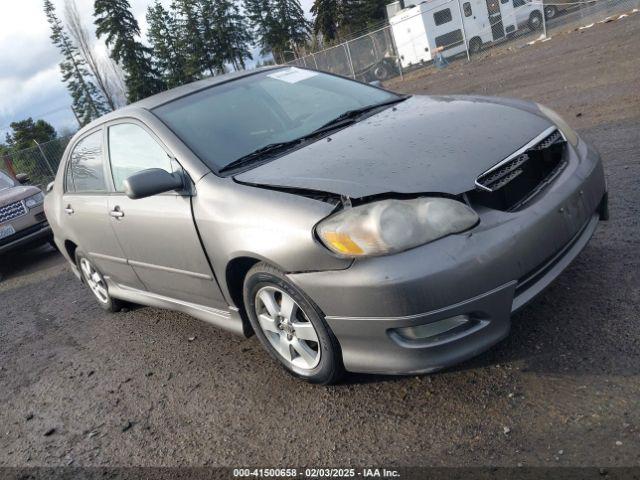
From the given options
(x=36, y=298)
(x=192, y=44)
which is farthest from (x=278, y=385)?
(x=192, y=44)

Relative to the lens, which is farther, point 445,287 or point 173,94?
point 173,94

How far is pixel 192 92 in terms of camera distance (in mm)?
3854

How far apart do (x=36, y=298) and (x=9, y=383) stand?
245cm

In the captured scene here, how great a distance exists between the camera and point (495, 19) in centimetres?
2361

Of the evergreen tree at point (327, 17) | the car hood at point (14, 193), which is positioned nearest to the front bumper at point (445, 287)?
the car hood at point (14, 193)

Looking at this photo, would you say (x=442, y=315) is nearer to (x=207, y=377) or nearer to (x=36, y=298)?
(x=207, y=377)

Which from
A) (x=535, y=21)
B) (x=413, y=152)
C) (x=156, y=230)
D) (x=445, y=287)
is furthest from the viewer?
(x=535, y=21)

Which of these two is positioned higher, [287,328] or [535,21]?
[287,328]

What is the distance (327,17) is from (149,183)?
57.7 metres

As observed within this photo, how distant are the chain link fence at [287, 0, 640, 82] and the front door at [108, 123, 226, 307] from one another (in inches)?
758

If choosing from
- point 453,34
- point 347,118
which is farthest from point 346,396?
point 453,34

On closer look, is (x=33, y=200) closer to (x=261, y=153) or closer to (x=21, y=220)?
(x=21, y=220)

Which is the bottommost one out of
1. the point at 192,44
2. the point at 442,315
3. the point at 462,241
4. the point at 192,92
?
the point at 442,315

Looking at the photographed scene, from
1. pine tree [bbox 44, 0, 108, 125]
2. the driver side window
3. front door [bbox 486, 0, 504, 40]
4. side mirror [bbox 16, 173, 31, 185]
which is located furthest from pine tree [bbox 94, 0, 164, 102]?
the driver side window
